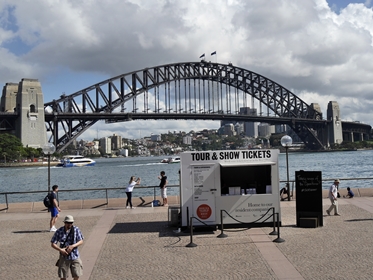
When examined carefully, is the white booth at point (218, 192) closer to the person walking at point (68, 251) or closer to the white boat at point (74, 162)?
the person walking at point (68, 251)

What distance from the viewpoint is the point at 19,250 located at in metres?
10.9

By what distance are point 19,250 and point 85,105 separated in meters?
83.0

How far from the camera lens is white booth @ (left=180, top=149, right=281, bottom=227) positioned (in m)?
12.6

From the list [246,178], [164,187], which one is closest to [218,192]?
[246,178]

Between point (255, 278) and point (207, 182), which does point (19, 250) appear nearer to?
point (207, 182)

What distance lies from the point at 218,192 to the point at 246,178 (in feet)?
4.62

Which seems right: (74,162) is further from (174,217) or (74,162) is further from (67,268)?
(67,268)

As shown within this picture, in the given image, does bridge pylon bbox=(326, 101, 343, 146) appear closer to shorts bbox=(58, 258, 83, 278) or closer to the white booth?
the white booth

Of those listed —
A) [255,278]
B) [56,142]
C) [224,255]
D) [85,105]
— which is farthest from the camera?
[85,105]

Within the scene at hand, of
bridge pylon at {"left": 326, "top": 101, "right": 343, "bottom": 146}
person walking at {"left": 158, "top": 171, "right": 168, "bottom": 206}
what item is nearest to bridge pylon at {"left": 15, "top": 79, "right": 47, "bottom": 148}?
person walking at {"left": 158, "top": 171, "right": 168, "bottom": 206}

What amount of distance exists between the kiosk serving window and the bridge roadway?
1287 mm

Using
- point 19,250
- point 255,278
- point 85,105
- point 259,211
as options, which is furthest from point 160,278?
point 85,105

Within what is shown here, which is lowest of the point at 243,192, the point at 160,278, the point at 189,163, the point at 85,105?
the point at 160,278

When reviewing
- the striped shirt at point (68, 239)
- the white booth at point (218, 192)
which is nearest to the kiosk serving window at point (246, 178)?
the white booth at point (218, 192)
